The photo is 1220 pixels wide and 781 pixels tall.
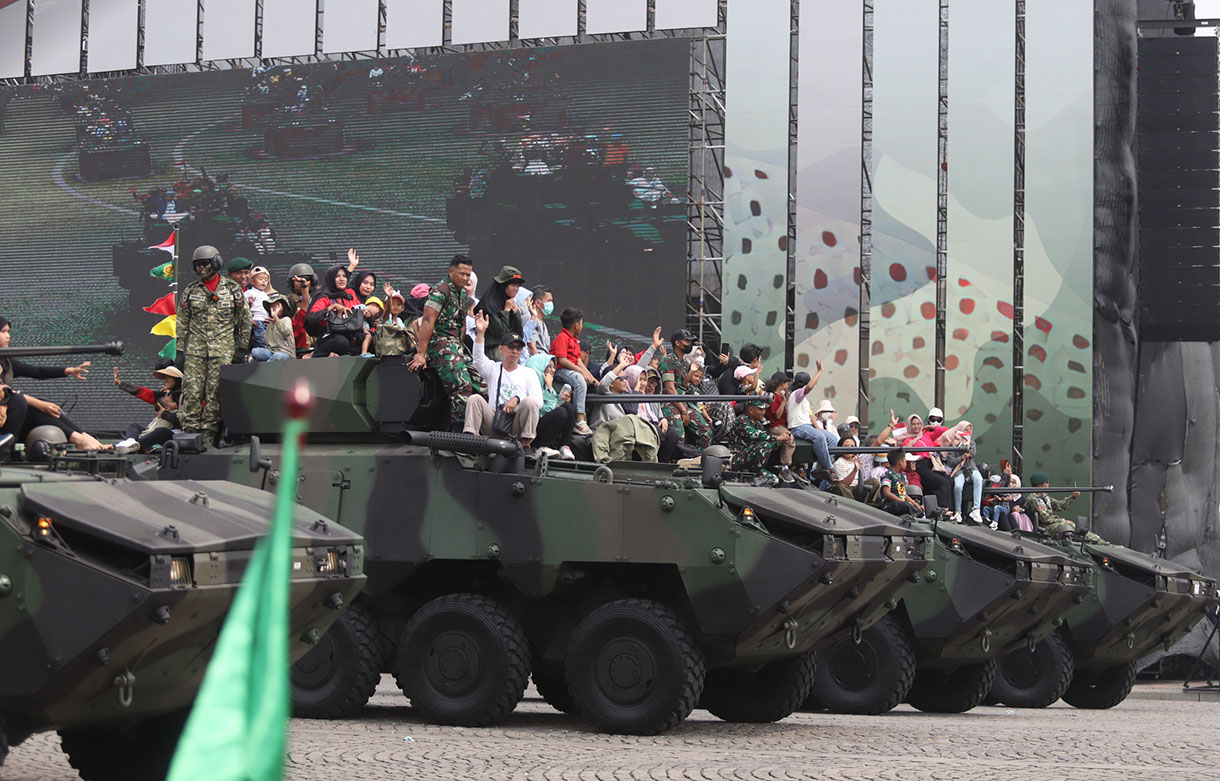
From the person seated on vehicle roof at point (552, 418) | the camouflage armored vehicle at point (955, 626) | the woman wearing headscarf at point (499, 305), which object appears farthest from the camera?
the camouflage armored vehicle at point (955, 626)

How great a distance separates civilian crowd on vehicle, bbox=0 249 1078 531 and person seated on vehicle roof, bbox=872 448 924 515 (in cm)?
3

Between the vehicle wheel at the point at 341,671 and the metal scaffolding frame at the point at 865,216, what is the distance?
16.2 m

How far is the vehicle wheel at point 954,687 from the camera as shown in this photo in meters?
16.0

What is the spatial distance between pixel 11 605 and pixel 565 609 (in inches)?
209

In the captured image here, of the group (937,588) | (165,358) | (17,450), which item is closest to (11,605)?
(17,450)

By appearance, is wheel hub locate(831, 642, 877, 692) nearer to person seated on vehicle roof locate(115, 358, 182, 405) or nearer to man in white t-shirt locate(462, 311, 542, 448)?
man in white t-shirt locate(462, 311, 542, 448)

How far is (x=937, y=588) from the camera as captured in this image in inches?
593

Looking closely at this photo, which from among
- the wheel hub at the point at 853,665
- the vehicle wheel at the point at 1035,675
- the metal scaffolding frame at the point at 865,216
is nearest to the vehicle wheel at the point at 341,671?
the wheel hub at the point at 853,665

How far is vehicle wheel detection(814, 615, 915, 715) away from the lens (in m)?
14.2

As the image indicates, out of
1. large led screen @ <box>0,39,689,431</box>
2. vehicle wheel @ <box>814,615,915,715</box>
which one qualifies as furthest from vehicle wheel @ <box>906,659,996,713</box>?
large led screen @ <box>0,39,689,431</box>

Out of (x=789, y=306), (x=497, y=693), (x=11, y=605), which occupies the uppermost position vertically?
(x=789, y=306)

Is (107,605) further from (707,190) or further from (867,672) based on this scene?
(707,190)

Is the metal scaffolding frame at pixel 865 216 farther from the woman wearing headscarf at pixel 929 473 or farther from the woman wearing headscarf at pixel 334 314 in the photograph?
the woman wearing headscarf at pixel 334 314

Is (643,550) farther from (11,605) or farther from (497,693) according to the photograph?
(11,605)
